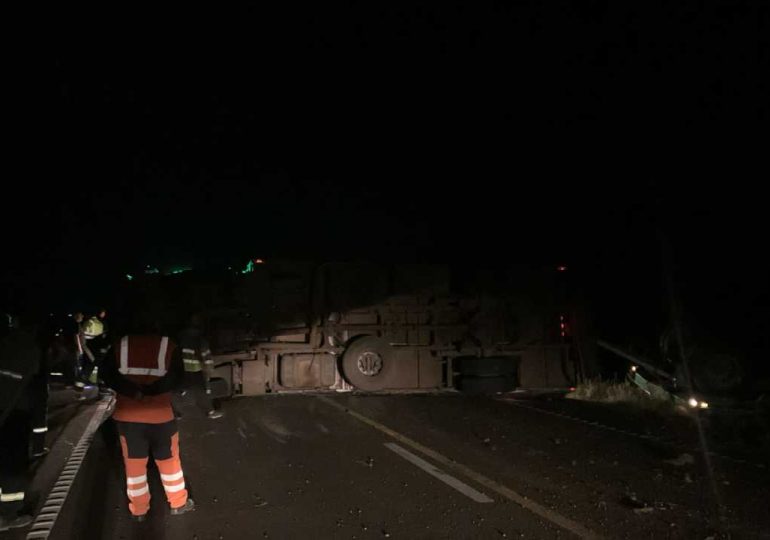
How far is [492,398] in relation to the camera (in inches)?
492

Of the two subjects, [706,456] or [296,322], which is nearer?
[706,456]

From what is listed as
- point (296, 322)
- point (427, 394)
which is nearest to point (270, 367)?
point (296, 322)

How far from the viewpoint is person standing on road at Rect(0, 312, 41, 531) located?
512cm

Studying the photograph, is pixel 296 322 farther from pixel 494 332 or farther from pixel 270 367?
pixel 494 332

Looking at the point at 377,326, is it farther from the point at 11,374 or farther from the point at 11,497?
the point at 11,497

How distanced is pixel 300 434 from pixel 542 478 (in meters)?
3.47

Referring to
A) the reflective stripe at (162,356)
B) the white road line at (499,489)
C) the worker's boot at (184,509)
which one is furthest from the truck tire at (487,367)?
the reflective stripe at (162,356)

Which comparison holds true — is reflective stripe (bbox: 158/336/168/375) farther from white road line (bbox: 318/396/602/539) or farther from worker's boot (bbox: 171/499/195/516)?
white road line (bbox: 318/396/602/539)

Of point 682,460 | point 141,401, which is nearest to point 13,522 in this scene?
point 141,401

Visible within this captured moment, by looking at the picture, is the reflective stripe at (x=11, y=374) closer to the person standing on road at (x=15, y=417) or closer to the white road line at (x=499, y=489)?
the person standing on road at (x=15, y=417)

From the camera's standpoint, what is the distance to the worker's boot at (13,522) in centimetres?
506

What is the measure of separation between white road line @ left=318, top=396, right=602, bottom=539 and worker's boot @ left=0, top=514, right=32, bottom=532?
3.72 m

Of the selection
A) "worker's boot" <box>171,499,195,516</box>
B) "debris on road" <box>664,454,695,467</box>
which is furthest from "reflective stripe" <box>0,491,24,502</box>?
"debris on road" <box>664,454,695,467</box>

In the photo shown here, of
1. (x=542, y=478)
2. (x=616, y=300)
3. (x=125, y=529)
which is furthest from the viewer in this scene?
(x=616, y=300)
